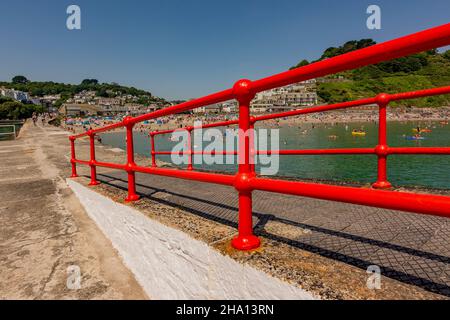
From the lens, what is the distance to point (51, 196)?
4441mm

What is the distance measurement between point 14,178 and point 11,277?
4465 mm

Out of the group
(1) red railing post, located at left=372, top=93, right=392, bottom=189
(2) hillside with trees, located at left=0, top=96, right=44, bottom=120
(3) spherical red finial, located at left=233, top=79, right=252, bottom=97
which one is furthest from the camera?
(2) hillside with trees, located at left=0, top=96, right=44, bottom=120

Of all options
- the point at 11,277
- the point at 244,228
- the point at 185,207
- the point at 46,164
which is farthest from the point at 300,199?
the point at 46,164

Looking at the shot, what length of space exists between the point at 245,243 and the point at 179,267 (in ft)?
1.71

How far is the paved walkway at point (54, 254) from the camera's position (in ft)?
6.82

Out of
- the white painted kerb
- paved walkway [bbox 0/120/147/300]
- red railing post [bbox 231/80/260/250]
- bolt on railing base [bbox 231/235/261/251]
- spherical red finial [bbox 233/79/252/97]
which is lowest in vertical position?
paved walkway [bbox 0/120/147/300]

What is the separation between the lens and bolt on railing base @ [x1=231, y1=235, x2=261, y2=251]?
161 cm

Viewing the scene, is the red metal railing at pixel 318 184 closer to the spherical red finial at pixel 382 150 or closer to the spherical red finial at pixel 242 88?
the spherical red finial at pixel 242 88

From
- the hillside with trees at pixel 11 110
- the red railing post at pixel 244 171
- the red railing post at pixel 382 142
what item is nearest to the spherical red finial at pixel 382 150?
the red railing post at pixel 382 142

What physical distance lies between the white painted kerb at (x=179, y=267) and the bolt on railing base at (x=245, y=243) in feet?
0.41

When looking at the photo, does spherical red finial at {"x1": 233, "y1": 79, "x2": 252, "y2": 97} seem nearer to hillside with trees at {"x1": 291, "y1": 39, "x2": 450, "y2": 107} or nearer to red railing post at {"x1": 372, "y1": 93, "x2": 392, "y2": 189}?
red railing post at {"x1": 372, "y1": 93, "x2": 392, "y2": 189}

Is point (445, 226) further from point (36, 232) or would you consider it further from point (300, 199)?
point (36, 232)

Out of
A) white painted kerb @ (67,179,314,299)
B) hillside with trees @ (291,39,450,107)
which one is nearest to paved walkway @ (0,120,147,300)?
white painted kerb @ (67,179,314,299)

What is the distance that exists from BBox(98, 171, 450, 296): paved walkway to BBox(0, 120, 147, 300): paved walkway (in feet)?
2.59
